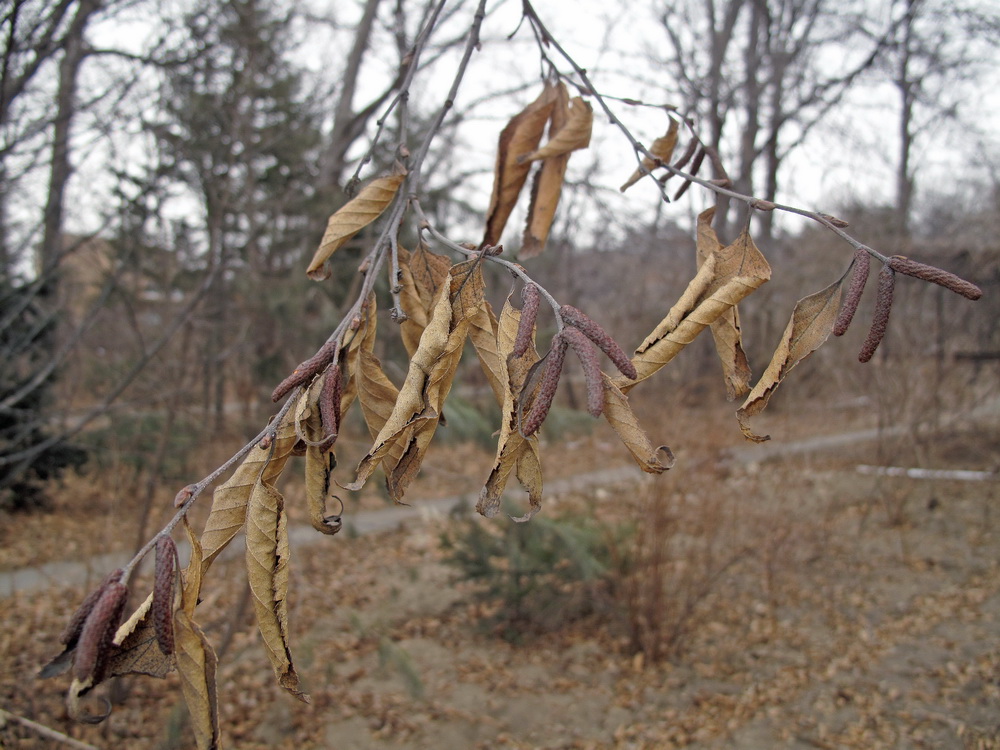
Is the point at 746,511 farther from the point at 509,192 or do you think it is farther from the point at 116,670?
the point at 116,670

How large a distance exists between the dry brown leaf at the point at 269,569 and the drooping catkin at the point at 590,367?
42 cm

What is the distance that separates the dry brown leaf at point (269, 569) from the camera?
906 mm

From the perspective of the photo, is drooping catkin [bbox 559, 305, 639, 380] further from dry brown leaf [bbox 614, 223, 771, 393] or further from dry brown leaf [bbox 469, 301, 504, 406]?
dry brown leaf [bbox 469, 301, 504, 406]

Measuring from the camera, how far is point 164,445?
4227 mm

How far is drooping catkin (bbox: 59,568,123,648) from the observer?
2.79 feet

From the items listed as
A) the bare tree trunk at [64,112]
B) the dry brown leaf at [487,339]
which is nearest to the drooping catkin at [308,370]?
the dry brown leaf at [487,339]

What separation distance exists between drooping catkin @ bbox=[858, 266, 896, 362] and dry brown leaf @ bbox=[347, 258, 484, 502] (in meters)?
0.49

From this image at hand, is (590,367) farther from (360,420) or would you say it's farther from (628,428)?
(360,420)

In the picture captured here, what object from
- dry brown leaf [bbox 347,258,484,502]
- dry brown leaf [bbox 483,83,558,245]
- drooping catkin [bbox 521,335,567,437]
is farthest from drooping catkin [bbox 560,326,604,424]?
dry brown leaf [bbox 483,83,558,245]

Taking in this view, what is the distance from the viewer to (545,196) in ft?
4.90

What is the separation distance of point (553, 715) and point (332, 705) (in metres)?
1.37

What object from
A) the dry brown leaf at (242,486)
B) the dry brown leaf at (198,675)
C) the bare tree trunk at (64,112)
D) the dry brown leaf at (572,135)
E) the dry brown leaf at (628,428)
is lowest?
the dry brown leaf at (198,675)

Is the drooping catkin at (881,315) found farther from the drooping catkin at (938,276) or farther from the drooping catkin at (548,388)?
the drooping catkin at (548,388)

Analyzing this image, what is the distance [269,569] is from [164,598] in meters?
0.12
